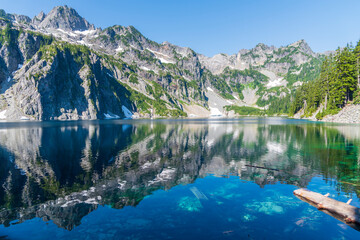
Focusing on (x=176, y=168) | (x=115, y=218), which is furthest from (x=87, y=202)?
(x=176, y=168)

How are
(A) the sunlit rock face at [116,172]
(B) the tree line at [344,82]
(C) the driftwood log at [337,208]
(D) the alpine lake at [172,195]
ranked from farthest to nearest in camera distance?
1. (B) the tree line at [344,82]
2. (A) the sunlit rock face at [116,172]
3. (C) the driftwood log at [337,208]
4. (D) the alpine lake at [172,195]

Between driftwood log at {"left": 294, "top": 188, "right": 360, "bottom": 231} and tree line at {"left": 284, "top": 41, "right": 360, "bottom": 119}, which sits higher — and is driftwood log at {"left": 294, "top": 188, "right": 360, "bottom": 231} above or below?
below

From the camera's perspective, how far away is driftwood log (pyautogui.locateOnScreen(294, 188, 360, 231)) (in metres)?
15.6

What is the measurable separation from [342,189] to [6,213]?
105 ft

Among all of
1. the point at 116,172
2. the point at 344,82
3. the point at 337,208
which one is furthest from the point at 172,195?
the point at 344,82

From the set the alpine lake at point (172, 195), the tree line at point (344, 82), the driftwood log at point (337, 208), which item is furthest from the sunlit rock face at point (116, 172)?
the tree line at point (344, 82)

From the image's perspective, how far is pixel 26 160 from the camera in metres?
35.3

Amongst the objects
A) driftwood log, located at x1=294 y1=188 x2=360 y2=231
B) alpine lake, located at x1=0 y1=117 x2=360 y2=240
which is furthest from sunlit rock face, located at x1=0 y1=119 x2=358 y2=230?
driftwood log, located at x1=294 y1=188 x2=360 y2=231

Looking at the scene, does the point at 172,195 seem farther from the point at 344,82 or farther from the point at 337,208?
the point at 344,82

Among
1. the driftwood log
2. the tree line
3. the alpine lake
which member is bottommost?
the alpine lake

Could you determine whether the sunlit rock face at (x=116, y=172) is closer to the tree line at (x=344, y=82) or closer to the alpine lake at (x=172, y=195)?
the alpine lake at (x=172, y=195)

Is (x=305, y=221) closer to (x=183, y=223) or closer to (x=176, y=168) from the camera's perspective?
(x=183, y=223)

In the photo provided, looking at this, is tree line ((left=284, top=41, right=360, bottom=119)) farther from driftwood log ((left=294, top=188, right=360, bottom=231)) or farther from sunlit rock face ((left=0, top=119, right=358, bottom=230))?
driftwood log ((left=294, top=188, right=360, bottom=231))

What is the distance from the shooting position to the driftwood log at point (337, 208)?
15594 millimetres
